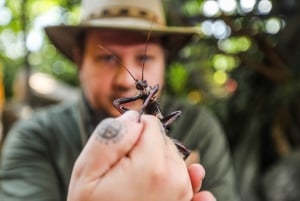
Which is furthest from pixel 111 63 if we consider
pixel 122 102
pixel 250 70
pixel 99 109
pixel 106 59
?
pixel 250 70

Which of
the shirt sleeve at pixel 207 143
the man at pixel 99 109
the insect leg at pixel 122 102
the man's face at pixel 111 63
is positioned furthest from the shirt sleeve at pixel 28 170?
the insect leg at pixel 122 102

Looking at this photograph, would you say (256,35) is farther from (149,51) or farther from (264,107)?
(149,51)

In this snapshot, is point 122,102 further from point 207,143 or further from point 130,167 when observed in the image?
point 207,143

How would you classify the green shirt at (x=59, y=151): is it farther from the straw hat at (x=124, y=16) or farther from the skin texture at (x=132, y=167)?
the skin texture at (x=132, y=167)

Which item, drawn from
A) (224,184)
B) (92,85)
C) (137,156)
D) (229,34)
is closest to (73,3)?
(229,34)

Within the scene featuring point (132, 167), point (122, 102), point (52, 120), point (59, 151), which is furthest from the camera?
point (52, 120)

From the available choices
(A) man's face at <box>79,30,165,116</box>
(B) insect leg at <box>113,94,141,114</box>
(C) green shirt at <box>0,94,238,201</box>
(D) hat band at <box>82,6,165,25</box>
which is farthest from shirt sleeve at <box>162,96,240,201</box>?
(B) insect leg at <box>113,94,141,114</box>
